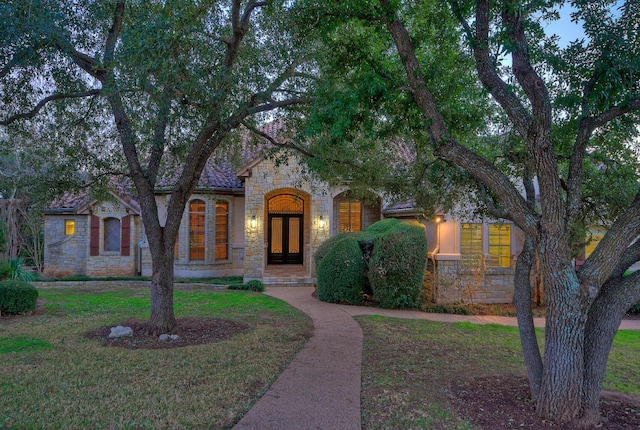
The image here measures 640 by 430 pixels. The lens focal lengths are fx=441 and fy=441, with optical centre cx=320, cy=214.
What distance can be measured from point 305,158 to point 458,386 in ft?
17.3

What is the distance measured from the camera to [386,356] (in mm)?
7273

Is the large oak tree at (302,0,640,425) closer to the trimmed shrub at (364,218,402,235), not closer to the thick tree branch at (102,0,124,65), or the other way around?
the thick tree branch at (102,0,124,65)

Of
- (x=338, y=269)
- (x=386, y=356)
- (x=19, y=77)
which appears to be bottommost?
(x=386, y=356)

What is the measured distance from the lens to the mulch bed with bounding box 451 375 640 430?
4590 millimetres

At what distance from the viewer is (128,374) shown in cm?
608

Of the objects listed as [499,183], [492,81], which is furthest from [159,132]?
[499,183]

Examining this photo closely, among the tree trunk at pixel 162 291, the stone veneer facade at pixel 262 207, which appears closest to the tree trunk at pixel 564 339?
the tree trunk at pixel 162 291

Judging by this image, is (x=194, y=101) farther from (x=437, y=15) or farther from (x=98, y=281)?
(x=98, y=281)

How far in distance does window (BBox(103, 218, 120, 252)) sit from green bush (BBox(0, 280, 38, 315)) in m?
8.19

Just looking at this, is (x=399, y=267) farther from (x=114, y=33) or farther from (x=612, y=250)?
(x=114, y=33)

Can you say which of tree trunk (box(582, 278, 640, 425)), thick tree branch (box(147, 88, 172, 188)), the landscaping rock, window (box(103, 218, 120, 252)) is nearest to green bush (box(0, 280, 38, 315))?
the landscaping rock

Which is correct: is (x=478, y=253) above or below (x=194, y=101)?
below

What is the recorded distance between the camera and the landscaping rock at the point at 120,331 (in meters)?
8.30

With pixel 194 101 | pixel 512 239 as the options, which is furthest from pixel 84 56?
pixel 512 239
